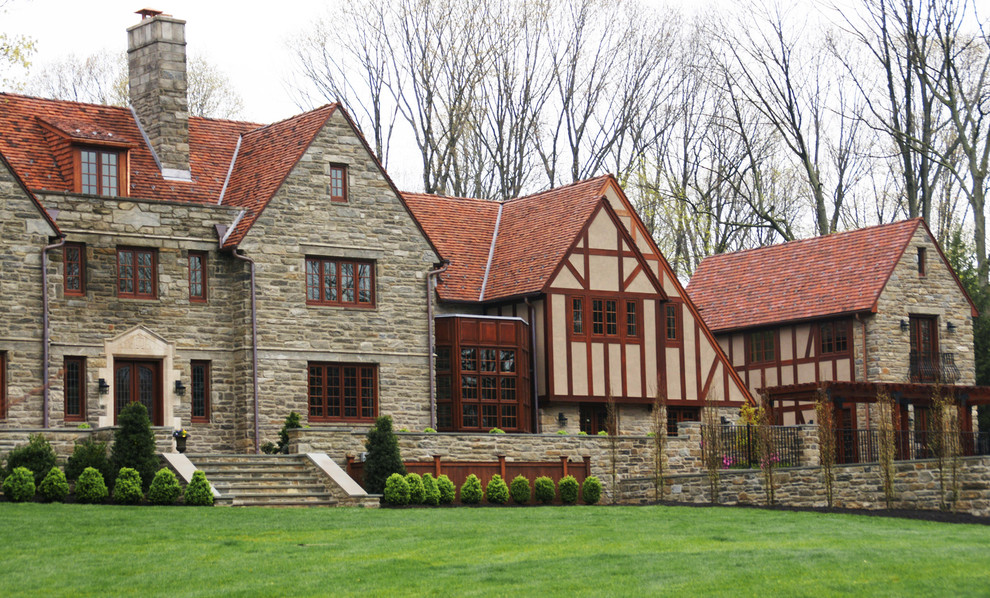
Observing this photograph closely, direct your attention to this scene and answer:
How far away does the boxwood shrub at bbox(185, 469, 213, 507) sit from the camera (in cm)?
2506

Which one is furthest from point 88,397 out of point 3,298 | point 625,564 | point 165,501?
point 625,564

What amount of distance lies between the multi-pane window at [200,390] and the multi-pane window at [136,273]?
6.13 ft

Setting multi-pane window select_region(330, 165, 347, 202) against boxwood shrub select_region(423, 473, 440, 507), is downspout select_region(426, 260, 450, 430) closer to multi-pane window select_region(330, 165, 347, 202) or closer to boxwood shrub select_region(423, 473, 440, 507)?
multi-pane window select_region(330, 165, 347, 202)

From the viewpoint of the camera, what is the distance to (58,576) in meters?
16.4

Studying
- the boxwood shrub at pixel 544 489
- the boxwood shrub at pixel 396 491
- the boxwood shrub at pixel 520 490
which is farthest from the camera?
the boxwood shrub at pixel 544 489

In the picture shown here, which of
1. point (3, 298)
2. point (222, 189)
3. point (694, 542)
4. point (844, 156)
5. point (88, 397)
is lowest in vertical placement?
point (694, 542)

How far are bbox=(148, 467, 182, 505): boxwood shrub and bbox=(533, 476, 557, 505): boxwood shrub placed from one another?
839 cm

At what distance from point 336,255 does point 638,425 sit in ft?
31.0

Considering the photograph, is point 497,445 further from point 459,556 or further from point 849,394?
point 459,556

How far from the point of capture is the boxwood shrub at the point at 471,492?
29312 millimetres

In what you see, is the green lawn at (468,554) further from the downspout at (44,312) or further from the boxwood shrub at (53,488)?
the downspout at (44,312)

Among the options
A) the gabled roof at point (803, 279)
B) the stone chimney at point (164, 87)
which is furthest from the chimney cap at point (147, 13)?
the gabled roof at point (803, 279)

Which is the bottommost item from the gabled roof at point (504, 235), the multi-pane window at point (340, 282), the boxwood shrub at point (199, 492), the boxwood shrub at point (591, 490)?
the boxwood shrub at point (591, 490)

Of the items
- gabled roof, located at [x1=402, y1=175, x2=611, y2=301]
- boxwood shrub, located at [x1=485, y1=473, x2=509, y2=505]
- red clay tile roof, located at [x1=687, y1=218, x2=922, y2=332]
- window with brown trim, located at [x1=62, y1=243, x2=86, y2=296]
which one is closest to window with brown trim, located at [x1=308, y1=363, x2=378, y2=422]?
gabled roof, located at [x1=402, y1=175, x2=611, y2=301]
